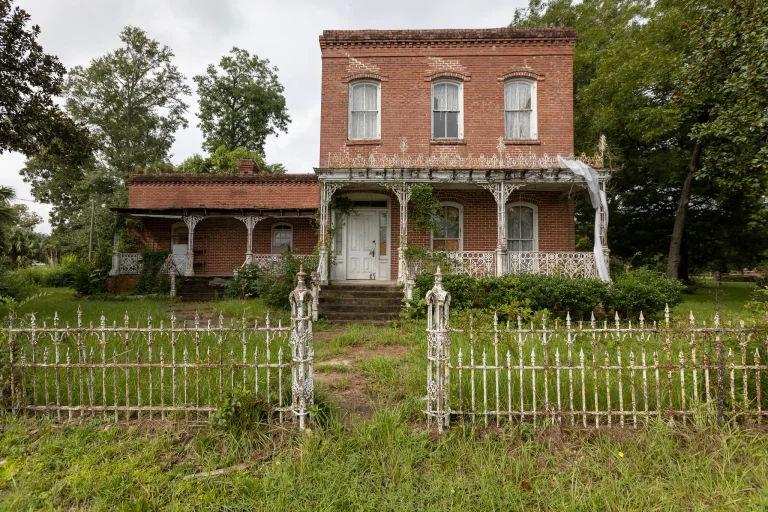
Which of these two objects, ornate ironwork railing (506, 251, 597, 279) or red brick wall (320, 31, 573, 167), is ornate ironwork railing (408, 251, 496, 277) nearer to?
ornate ironwork railing (506, 251, 597, 279)

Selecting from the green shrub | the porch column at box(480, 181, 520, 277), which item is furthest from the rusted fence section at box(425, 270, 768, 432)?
the porch column at box(480, 181, 520, 277)

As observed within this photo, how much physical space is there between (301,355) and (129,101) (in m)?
32.2

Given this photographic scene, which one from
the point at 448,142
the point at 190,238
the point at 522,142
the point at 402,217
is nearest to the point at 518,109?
the point at 522,142

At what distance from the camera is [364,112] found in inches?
508

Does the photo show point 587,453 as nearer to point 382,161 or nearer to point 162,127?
point 382,161

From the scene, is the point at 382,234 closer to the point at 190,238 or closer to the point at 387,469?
the point at 190,238

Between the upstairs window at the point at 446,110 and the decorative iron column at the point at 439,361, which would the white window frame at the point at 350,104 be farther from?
the decorative iron column at the point at 439,361

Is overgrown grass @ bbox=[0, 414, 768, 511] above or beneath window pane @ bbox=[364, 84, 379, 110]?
beneath

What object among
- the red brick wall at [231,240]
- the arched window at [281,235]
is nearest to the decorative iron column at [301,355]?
the red brick wall at [231,240]

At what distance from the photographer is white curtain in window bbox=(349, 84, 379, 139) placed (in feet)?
42.2

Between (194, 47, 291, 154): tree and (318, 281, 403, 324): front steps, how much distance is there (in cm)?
2499

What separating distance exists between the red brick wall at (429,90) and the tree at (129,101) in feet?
69.0

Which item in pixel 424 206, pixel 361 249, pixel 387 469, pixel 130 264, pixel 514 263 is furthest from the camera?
pixel 130 264

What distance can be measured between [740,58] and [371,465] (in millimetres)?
13418
